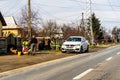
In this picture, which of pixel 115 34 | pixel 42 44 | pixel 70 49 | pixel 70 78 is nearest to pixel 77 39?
pixel 70 49

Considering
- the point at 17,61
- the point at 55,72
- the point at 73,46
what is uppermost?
the point at 73,46

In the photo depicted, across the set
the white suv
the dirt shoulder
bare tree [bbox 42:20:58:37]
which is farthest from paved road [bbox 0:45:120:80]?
bare tree [bbox 42:20:58:37]

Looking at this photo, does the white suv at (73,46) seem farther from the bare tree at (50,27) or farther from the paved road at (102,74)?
the bare tree at (50,27)

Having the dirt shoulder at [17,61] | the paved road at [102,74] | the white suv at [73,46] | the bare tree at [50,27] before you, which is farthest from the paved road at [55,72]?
the bare tree at [50,27]

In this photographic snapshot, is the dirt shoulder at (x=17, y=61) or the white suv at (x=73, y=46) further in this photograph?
the white suv at (x=73, y=46)

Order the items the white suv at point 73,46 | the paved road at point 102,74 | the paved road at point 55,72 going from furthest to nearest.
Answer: the white suv at point 73,46 → the paved road at point 55,72 → the paved road at point 102,74

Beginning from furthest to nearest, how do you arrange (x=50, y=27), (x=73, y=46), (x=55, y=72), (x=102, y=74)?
(x=50, y=27)
(x=73, y=46)
(x=55, y=72)
(x=102, y=74)

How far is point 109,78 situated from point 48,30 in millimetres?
90348

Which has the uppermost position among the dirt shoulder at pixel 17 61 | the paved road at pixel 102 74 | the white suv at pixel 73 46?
the white suv at pixel 73 46

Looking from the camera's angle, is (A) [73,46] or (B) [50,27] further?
(B) [50,27]

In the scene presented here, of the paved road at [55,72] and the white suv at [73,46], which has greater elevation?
the white suv at [73,46]

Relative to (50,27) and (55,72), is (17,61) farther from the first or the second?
(50,27)

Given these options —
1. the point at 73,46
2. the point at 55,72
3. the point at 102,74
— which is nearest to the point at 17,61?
the point at 55,72

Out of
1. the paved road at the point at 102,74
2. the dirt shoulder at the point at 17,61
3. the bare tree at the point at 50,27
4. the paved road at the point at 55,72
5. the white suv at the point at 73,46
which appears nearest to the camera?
the paved road at the point at 102,74
